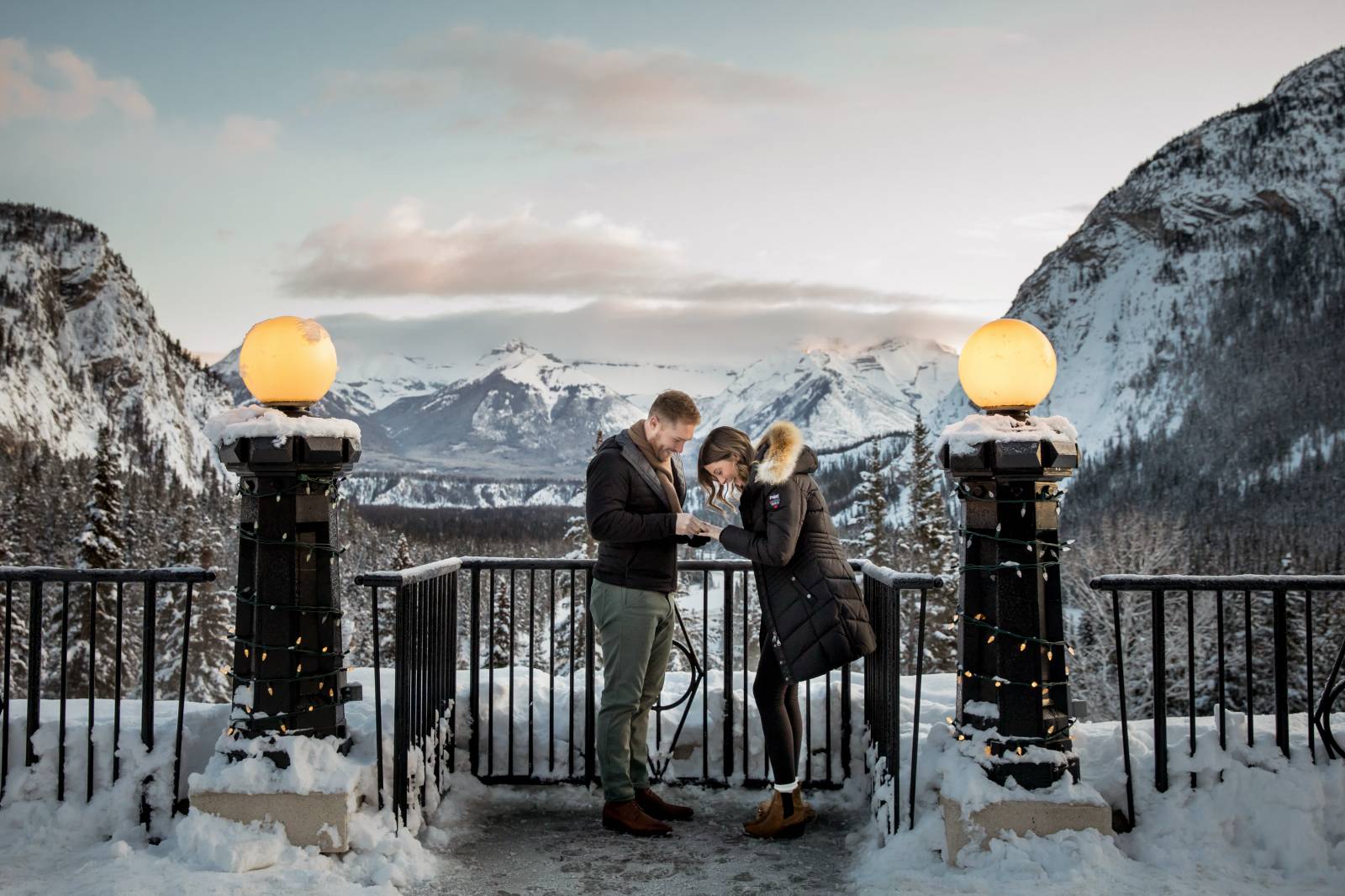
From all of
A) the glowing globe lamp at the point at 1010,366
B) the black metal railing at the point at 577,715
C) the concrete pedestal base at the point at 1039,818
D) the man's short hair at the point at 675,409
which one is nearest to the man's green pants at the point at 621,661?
the black metal railing at the point at 577,715

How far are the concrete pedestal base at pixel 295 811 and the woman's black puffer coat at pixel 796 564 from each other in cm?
213

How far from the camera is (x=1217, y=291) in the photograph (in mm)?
158625

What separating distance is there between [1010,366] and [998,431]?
0.36 m

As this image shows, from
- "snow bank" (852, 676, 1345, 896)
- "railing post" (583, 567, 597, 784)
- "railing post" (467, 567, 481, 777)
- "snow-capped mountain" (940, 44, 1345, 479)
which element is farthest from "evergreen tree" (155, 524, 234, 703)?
"snow-capped mountain" (940, 44, 1345, 479)

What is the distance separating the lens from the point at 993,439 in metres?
4.36

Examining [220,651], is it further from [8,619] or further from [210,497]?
[210,497]

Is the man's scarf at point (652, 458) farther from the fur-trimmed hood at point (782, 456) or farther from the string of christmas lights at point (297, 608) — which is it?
the string of christmas lights at point (297, 608)

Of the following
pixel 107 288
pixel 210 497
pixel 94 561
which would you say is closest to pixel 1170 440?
pixel 210 497

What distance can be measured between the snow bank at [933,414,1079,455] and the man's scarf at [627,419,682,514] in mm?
1323

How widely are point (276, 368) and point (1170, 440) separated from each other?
14322 centimetres

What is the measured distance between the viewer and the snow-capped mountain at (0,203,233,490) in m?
127

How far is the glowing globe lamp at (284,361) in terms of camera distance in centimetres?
462

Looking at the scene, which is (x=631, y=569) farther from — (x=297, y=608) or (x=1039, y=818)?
(x=1039, y=818)

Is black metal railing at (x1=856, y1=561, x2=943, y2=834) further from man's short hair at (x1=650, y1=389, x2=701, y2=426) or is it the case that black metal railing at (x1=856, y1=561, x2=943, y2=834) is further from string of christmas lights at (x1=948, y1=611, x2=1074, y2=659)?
man's short hair at (x1=650, y1=389, x2=701, y2=426)
